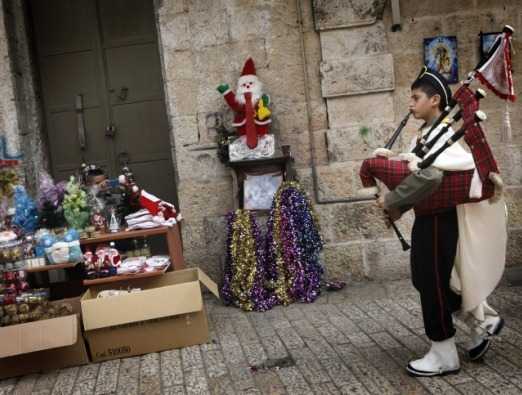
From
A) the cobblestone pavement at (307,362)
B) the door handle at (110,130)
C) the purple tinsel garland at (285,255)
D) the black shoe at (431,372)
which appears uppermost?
the door handle at (110,130)

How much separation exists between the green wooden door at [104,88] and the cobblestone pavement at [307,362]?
72.4 inches

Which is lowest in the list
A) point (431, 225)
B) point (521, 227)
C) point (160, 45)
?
point (521, 227)

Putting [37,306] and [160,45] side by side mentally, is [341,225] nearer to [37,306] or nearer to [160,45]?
[160,45]

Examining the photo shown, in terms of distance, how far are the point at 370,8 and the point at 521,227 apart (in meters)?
2.33

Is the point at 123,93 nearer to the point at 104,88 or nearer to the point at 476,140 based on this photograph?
the point at 104,88

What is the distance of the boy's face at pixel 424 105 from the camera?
304 cm

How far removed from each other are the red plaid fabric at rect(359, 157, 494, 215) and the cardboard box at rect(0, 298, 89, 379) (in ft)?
6.86

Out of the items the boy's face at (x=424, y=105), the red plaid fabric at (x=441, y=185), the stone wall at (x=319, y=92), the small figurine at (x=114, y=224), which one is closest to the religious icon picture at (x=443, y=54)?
the stone wall at (x=319, y=92)

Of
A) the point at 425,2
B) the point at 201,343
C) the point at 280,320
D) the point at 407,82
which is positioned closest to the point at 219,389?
the point at 201,343

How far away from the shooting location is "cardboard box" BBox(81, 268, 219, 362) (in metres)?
3.77

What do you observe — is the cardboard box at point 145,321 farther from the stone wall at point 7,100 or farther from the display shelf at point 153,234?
the stone wall at point 7,100

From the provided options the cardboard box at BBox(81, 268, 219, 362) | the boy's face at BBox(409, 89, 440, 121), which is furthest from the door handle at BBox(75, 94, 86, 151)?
the boy's face at BBox(409, 89, 440, 121)

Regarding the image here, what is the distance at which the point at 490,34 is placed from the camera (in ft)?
16.5

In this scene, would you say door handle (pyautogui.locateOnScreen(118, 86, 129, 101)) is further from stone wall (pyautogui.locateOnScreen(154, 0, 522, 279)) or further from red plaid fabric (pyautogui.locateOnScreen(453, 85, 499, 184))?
red plaid fabric (pyautogui.locateOnScreen(453, 85, 499, 184))
